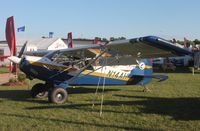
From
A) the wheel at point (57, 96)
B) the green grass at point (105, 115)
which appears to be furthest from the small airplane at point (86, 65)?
the green grass at point (105, 115)

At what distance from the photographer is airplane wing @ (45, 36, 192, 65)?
8.93 m

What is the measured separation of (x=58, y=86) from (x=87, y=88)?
453 cm

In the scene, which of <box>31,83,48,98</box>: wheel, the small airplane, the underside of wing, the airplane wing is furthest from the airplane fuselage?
the underside of wing

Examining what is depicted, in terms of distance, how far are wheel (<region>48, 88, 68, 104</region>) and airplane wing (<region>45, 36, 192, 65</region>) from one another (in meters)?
1.62

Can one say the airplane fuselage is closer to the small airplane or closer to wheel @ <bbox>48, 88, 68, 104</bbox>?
the small airplane

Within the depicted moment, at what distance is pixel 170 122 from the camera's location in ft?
26.9

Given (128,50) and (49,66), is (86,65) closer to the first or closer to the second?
(49,66)

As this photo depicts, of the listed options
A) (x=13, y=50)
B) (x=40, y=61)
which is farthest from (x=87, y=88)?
(x=40, y=61)

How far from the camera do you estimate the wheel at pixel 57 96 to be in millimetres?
11484

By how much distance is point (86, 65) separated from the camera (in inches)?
499

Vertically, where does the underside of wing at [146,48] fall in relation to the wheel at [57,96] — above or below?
above

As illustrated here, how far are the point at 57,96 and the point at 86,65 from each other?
5.73ft

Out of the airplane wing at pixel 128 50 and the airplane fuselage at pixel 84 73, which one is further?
the airplane fuselage at pixel 84 73

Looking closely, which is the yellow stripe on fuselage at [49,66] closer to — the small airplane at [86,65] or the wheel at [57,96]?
the small airplane at [86,65]
